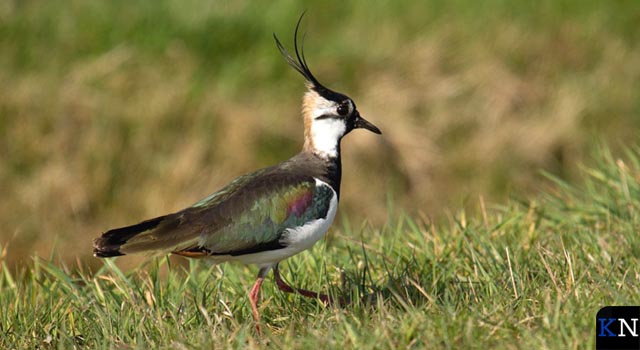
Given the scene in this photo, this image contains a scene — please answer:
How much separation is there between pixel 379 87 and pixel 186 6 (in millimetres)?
2018

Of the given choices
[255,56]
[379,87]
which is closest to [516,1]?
[379,87]

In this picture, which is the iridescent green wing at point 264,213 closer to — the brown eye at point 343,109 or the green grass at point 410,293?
the green grass at point 410,293

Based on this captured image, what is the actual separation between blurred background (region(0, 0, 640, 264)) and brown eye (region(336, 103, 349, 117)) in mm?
3305

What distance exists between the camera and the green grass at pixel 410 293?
401 centimetres

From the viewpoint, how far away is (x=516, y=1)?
1073 cm

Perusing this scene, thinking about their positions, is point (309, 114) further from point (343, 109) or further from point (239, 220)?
point (239, 220)

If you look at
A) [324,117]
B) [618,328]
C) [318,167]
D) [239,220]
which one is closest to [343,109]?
[324,117]

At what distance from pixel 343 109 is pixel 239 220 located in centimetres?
99

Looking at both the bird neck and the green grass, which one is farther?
the bird neck

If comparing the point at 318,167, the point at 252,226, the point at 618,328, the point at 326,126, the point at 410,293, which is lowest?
the point at 618,328

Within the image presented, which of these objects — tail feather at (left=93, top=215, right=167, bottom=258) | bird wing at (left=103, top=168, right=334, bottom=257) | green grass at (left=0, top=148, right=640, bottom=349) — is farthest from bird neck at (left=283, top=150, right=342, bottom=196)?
tail feather at (left=93, top=215, right=167, bottom=258)

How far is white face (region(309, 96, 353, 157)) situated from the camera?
17.6 ft

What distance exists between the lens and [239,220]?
484 centimetres

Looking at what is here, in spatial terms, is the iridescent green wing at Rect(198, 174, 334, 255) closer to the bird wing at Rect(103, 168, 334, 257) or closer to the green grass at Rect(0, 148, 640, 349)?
the bird wing at Rect(103, 168, 334, 257)
